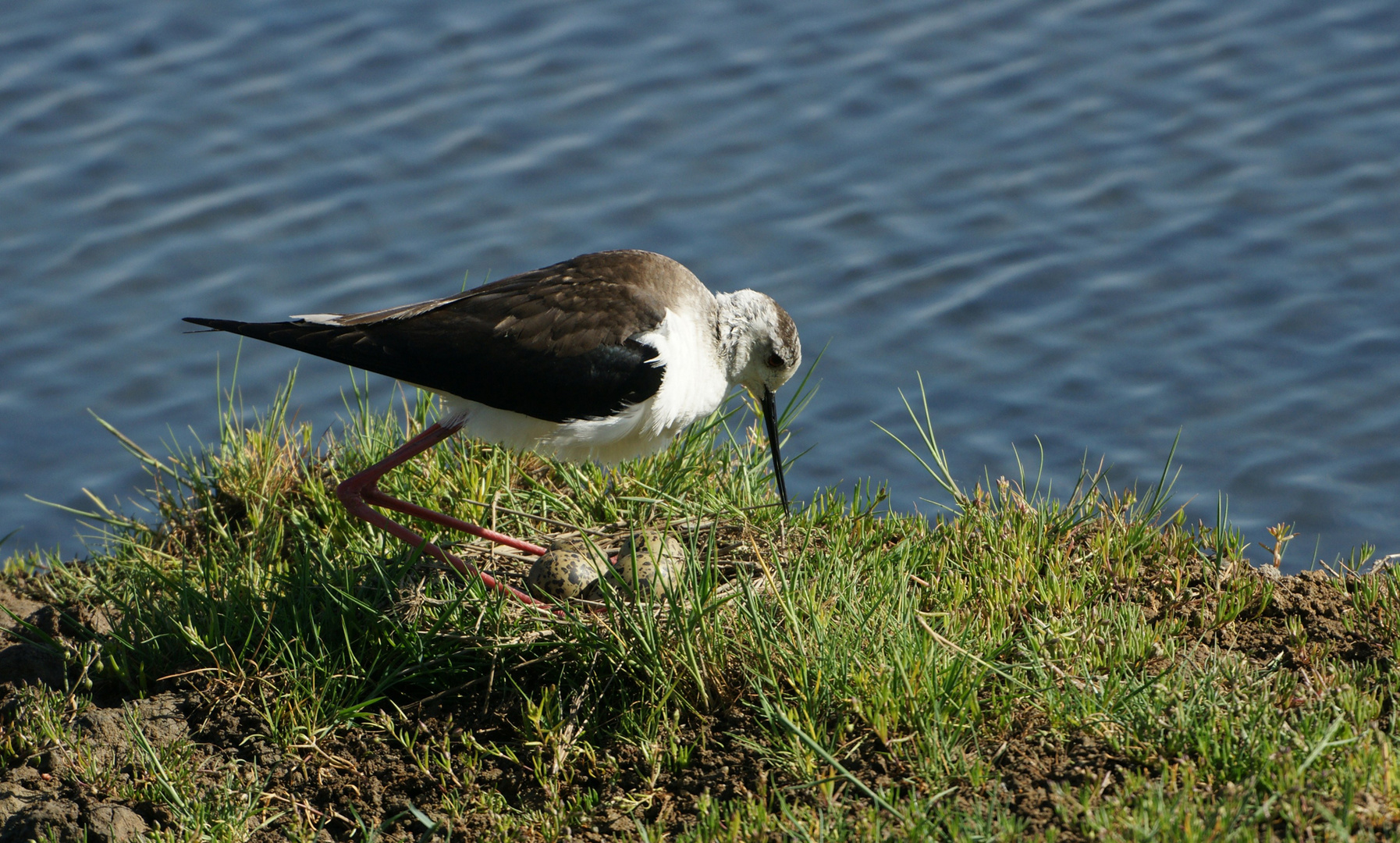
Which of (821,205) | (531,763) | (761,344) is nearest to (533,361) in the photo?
(761,344)

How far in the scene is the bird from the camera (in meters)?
4.93

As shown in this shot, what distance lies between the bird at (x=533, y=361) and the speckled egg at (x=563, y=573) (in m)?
0.17

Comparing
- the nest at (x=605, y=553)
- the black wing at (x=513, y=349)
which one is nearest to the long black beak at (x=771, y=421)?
the nest at (x=605, y=553)

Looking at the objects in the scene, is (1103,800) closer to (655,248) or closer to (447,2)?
(655,248)

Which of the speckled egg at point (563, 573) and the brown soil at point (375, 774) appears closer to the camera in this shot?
the brown soil at point (375, 774)

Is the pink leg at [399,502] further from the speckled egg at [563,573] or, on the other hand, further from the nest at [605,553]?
the speckled egg at [563,573]

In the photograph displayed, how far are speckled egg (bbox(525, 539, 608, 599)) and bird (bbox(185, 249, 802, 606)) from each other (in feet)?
0.56

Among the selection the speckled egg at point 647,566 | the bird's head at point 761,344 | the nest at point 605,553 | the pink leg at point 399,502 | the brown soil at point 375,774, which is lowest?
the brown soil at point 375,774

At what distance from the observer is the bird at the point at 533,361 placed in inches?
194

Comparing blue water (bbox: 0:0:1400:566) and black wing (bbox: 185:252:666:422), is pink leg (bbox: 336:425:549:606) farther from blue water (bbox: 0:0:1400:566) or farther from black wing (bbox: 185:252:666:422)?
blue water (bbox: 0:0:1400:566)

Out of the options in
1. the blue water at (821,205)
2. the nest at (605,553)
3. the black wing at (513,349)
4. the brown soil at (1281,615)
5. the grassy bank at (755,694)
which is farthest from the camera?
the blue water at (821,205)

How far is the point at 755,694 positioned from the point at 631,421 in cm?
136

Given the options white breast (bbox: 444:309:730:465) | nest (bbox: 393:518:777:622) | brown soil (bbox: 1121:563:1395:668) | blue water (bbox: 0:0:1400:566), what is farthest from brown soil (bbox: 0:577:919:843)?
blue water (bbox: 0:0:1400:566)

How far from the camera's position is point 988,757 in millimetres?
3701
